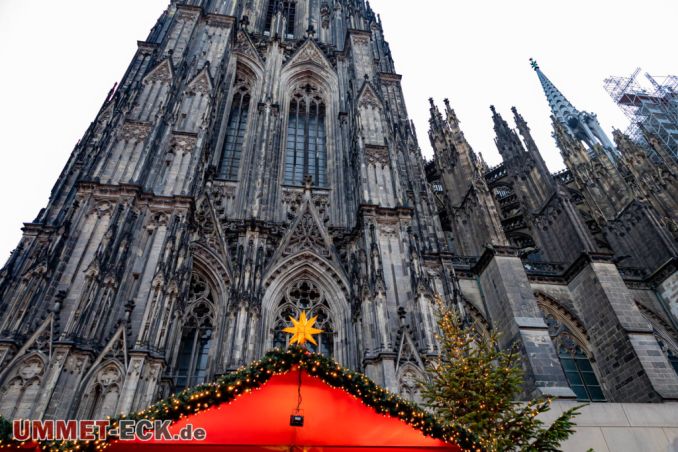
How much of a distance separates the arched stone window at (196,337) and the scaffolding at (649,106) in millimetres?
35767

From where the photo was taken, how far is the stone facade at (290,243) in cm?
984

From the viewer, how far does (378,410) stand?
6285 mm

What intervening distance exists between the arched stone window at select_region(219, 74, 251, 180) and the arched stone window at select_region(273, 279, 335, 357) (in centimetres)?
548

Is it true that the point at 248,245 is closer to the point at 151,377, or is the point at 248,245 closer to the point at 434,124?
the point at 151,377

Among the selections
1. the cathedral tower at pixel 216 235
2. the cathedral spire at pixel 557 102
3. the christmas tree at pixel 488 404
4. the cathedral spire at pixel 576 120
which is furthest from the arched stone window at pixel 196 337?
the cathedral spire at pixel 557 102

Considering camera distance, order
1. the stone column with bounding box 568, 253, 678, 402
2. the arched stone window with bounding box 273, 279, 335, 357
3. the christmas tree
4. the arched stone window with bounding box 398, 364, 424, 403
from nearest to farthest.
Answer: the christmas tree, the arched stone window with bounding box 398, 364, 424, 403, the arched stone window with bounding box 273, 279, 335, 357, the stone column with bounding box 568, 253, 678, 402

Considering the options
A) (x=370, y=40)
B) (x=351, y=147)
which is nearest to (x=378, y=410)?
(x=351, y=147)

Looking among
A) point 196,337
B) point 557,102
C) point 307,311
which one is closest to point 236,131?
point 307,311

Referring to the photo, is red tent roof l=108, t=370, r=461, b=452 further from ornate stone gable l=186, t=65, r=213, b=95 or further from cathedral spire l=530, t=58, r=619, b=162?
cathedral spire l=530, t=58, r=619, b=162

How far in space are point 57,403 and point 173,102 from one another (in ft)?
34.3

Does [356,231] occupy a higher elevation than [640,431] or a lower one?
higher

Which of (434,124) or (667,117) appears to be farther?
(667,117)

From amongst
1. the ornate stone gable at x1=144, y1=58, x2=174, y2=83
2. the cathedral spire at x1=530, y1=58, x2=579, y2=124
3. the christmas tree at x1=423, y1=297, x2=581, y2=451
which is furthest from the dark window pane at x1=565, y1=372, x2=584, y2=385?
the cathedral spire at x1=530, y1=58, x2=579, y2=124

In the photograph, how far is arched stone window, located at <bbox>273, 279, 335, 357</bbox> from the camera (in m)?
12.3
